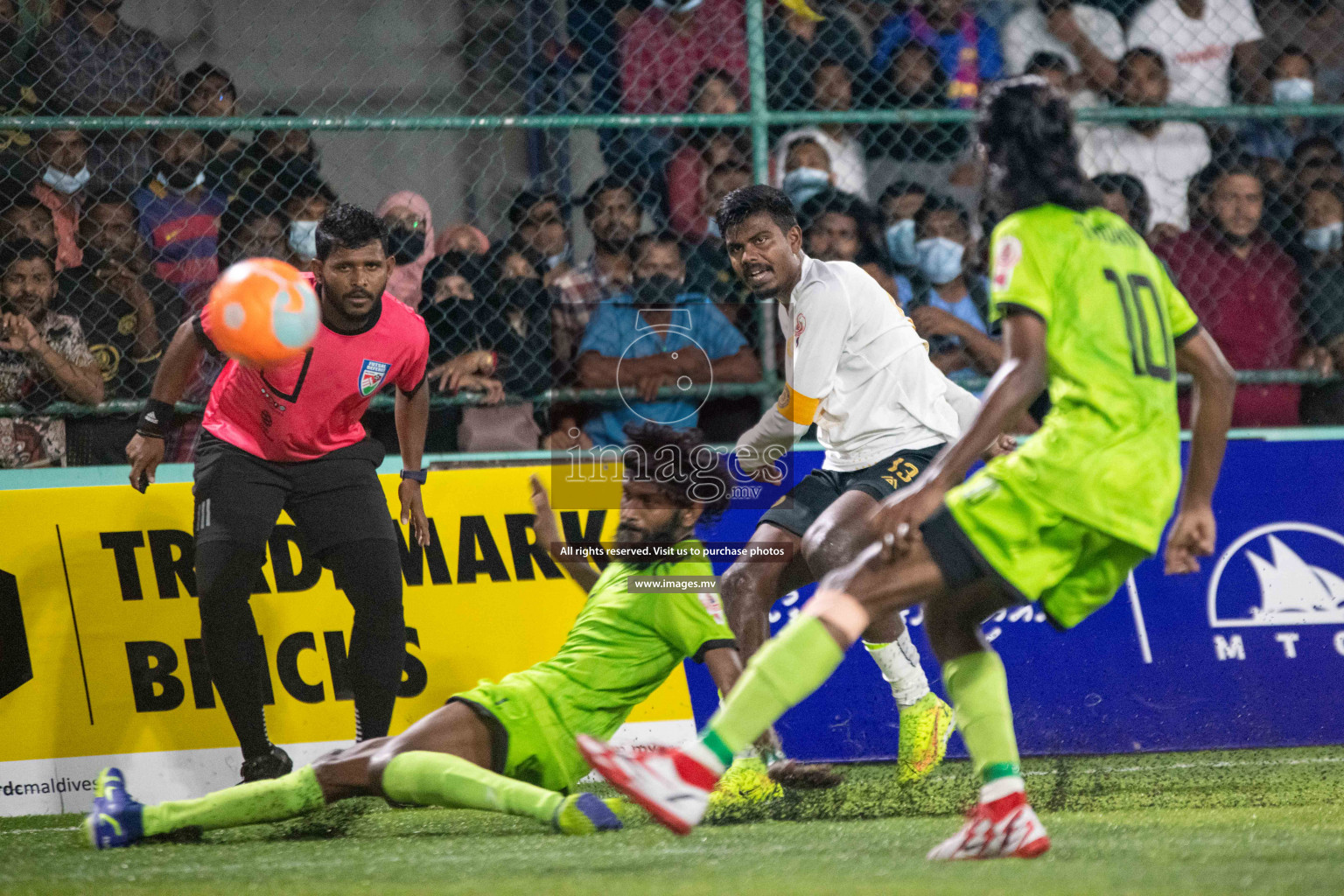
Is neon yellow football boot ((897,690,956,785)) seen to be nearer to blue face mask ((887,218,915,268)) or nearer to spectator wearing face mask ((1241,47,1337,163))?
blue face mask ((887,218,915,268))

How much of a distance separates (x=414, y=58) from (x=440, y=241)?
145 cm

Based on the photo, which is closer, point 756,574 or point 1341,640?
point 756,574

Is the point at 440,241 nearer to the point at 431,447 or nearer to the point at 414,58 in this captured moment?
the point at 431,447

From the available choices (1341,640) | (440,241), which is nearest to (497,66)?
(440,241)

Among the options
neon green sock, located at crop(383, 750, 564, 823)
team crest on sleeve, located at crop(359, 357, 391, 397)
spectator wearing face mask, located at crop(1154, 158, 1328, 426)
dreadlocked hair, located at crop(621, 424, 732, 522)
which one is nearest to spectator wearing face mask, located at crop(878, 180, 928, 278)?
spectator wearing face mask, located at crop(1154, 158, 1328, 426)

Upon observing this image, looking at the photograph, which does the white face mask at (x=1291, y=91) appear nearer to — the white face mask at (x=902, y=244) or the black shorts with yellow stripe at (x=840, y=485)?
the white face mask at (x=902, y=244)

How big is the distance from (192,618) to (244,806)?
1.81 m

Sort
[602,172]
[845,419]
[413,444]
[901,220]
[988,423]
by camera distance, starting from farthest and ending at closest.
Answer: [901,220] → [602,172] → [413,444] → [845,419] → [988,423]

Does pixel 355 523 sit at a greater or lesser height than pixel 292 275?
lesser

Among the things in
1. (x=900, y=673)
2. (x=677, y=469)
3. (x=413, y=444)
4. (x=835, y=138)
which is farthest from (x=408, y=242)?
(x=900, y=673)

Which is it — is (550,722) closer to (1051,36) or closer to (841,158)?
(841,158)

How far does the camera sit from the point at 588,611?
428cm

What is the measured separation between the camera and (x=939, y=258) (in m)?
6.71

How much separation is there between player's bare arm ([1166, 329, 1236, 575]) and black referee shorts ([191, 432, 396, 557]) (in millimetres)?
2751
